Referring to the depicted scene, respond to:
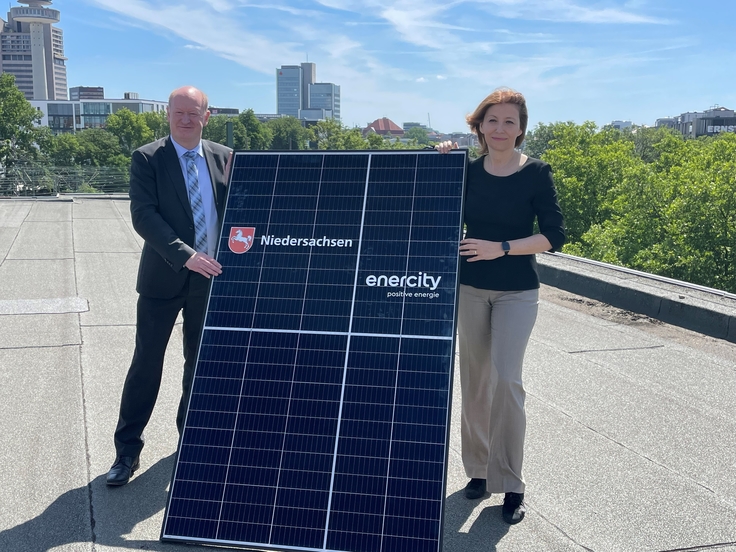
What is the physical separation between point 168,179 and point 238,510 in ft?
6.77

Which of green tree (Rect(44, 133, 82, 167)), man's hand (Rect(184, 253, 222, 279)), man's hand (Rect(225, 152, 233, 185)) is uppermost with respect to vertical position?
man's hand (Rect(225, 152, 233, 185))

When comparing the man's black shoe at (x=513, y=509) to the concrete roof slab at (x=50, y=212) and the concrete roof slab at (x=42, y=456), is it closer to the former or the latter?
the concrete roof slab at (x=42, y=456)

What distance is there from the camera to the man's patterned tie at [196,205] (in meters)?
4.58

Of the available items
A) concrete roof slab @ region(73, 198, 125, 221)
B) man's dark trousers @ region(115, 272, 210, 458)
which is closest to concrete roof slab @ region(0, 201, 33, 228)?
concrete roof slab @ region(73, 198, 125, 221)

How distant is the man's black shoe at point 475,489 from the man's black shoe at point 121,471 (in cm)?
213

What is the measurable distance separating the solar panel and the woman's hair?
324 millimetres

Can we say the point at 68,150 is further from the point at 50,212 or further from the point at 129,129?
the point at 50,212

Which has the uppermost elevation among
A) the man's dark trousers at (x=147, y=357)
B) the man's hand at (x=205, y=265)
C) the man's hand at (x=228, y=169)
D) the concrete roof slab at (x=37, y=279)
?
the man's hand at (x=228, y=169)

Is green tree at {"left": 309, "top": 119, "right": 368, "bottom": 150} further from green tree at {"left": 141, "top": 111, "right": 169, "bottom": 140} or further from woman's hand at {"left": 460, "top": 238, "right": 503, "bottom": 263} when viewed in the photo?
woman's hand at {"left": 460, "top": 238, "right": 503, "bottom": 263}

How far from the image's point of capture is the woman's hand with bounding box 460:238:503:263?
4.03m

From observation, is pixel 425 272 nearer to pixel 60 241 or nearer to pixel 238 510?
pixel 238 510

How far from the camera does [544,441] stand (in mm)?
5422

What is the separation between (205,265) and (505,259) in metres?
1.70

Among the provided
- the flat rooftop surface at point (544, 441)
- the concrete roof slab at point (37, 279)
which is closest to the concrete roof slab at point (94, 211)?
the concrete roof slab at point (37, 279)
